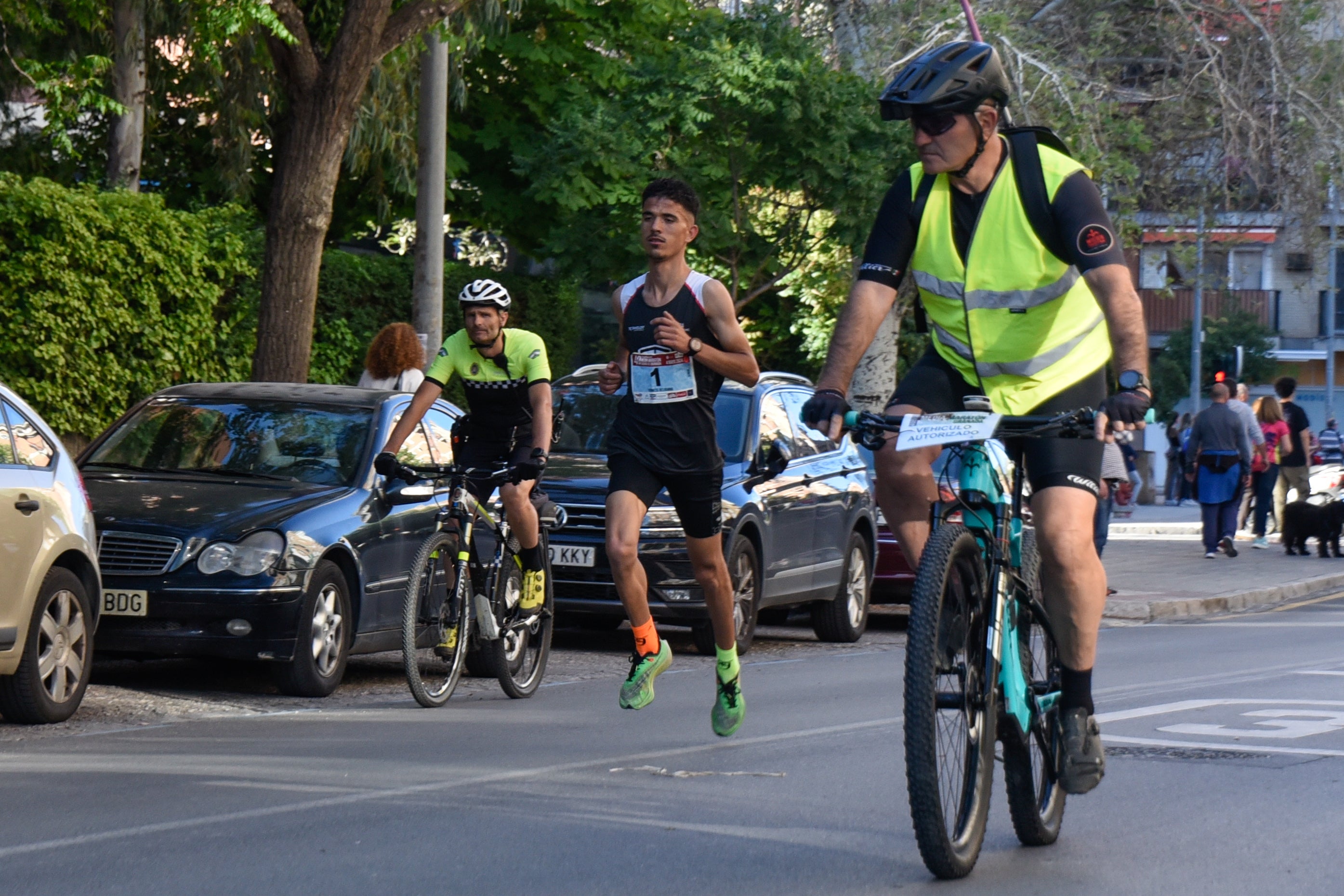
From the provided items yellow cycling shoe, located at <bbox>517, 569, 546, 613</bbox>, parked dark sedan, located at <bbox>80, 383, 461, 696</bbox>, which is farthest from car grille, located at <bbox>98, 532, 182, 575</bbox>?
yellow cycling shoe, located at <bbox>517, 569, 546, 613</bbox>

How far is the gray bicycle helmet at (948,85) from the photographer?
526 cm

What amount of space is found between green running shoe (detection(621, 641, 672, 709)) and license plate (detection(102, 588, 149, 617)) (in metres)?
2.67

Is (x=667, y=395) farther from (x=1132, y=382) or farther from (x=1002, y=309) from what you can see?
(x=1132, y=382)

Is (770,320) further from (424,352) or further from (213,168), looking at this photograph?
(424,352)

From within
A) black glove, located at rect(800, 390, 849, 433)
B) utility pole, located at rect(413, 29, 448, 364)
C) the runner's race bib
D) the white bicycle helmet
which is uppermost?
utility pole, located at rect(413, 29, 448, 364)

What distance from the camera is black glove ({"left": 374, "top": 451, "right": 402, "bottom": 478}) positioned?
9.41m

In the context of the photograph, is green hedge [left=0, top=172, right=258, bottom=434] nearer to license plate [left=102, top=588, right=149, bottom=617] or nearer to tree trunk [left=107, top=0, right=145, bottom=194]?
tree trunk [left=107, top=0, right=145, bottom=194]

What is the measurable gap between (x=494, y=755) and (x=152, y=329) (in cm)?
1184

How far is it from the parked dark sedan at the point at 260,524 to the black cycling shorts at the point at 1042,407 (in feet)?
15.5

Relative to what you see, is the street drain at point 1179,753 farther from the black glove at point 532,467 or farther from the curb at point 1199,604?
the curb at point 1199,604

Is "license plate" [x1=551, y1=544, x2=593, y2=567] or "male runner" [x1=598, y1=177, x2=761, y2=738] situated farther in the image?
"license plate" [x1=551, y1=544, x2=593, y2=567]

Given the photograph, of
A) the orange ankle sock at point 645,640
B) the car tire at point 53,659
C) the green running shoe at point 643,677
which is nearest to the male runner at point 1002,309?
the green running shoe at point 643,677

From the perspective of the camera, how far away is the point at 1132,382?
5.01 m

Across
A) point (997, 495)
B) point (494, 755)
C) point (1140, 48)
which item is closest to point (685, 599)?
point (494, 755)
